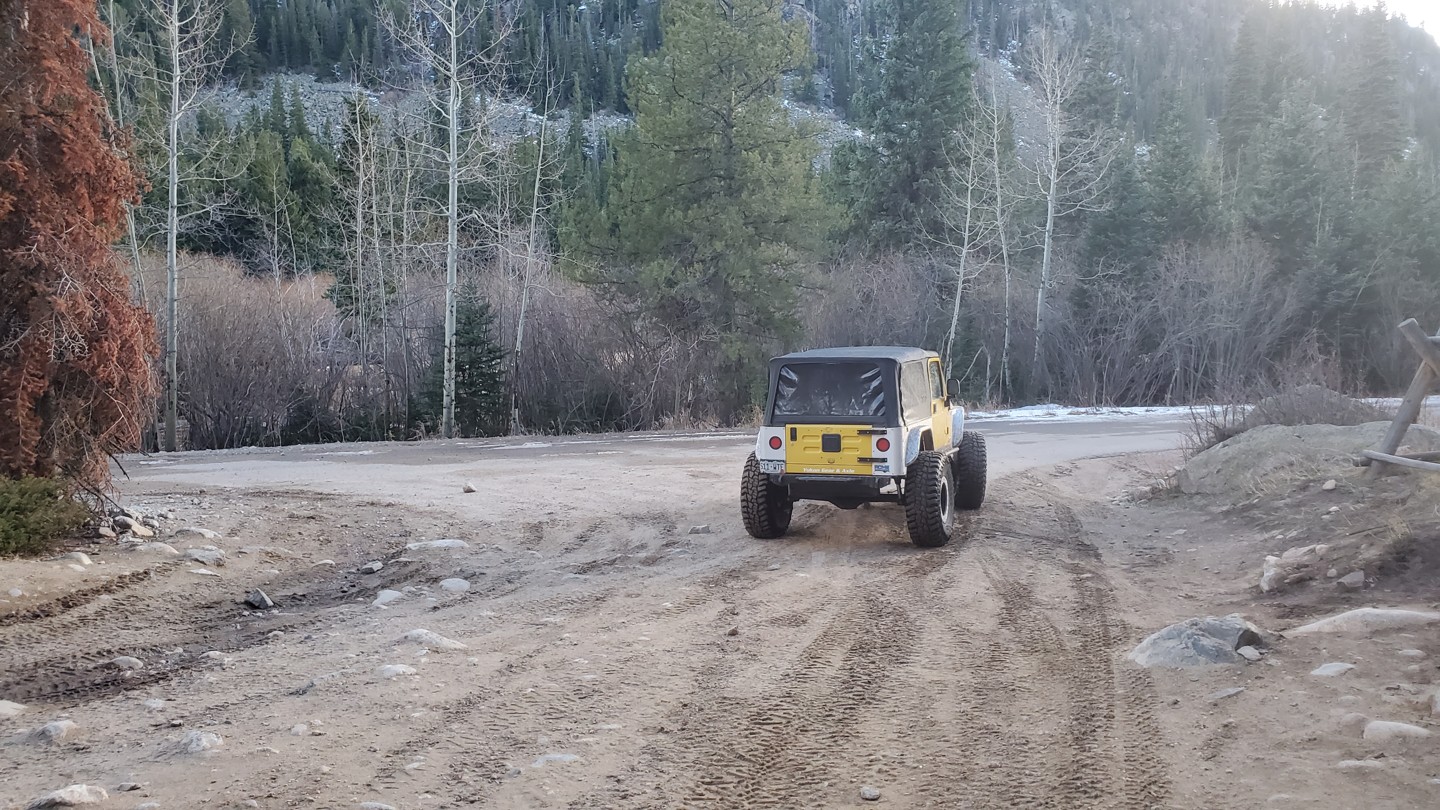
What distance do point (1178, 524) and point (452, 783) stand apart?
993 centimetres

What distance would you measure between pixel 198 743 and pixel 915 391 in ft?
26.8

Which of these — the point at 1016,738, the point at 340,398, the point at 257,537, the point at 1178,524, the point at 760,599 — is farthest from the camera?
the point at 340,398

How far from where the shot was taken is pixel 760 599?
9055 millimetres

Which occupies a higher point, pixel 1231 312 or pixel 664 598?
pixel 1231 312

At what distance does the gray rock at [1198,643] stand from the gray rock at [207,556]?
8002 millimetres

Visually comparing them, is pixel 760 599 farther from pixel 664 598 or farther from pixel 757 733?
pixel 757 733

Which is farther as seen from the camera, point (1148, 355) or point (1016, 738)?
point (1148, 355)

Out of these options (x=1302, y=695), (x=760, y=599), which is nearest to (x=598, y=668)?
(x=760, y=599)

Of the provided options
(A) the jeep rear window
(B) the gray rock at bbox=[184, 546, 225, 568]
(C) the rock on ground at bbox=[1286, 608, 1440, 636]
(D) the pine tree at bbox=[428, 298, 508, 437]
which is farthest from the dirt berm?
(D) the pine tree at bbox=[428, 298, 508, 437]

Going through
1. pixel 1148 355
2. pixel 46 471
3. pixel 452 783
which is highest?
pixel 1148 355

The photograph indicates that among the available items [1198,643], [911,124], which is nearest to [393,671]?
[1198,643]

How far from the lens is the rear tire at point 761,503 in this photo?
460 inches

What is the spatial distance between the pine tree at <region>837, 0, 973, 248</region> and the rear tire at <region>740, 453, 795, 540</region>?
109ft

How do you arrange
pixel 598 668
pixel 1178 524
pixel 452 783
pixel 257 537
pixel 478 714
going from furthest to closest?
pixel 1178 524 → pixel 257 537 → pixel 598 668 → pixel 478 714 → pixel 452 783
